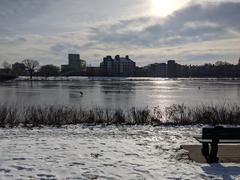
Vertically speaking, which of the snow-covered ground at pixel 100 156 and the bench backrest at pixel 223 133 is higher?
the bench backrest at pixel 223 133

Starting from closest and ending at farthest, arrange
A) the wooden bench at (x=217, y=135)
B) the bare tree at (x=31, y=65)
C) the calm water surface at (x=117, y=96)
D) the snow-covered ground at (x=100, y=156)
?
the snow-covered ground at (x=100, y=156) < the wooden bench at (x=217, y=135) < the calm water surface at (x=117, y=96) < the bare tree at (x=31, y=65)

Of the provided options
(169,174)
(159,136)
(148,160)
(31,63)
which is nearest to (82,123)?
(159,136)

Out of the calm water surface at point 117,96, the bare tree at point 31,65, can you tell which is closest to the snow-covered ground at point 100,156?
the calm water surface at point 117,96

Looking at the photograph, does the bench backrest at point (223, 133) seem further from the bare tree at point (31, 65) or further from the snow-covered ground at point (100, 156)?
the bare tree at point (31, 65)

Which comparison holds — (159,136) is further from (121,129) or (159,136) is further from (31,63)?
(31,63)

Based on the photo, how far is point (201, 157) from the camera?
8797 mm

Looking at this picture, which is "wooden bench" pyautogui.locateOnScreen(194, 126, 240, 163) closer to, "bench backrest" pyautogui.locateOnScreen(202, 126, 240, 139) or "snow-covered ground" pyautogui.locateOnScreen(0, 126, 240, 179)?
"bench backrest" pyautogui.locateOnScreen(202, 126, 240, 139)

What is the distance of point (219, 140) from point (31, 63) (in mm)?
172540

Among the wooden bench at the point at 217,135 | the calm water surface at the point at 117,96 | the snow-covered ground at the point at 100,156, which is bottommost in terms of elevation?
the calm water surface at the point at 117,96

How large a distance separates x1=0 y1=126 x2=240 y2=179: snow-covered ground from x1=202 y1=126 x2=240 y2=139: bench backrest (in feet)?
2.34

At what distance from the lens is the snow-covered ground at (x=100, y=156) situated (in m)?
7.27

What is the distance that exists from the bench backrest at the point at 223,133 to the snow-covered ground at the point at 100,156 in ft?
2.34

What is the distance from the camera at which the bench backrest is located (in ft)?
27.8

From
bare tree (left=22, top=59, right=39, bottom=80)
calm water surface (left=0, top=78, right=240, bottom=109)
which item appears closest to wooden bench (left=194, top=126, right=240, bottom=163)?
calm water surface (left=0, top=78, right=240, bottom=109)
